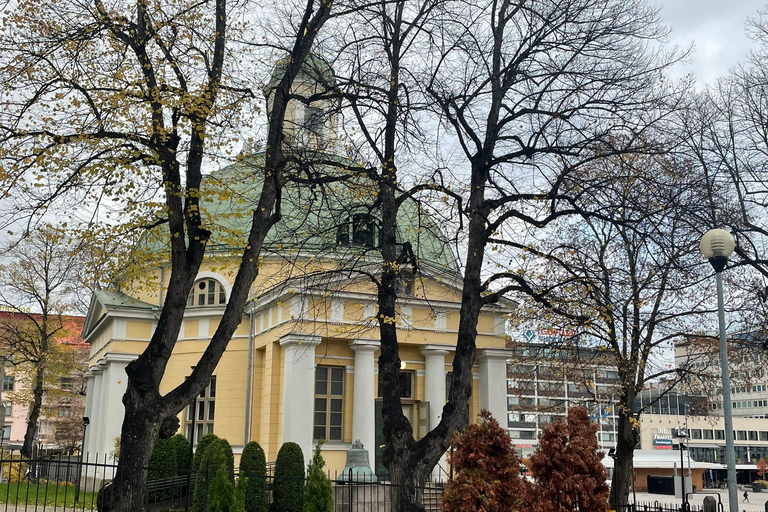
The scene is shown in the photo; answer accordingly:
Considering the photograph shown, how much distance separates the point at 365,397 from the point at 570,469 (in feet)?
41.2

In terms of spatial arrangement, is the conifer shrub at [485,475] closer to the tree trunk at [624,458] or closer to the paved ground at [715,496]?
the tree trunk at [624,458]

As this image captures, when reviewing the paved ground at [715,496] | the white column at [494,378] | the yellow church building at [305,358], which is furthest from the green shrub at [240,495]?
the paved ground at [715,496]

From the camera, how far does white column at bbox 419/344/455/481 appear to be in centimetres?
2527

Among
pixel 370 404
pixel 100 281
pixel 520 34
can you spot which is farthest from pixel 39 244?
pixel 520 34

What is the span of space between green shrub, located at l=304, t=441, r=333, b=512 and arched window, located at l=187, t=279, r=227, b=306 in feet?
51.6

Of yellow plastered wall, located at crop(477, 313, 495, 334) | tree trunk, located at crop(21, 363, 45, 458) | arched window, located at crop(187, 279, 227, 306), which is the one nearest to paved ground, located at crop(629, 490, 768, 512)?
yellow plastered wall, located at crop(477, 313, 495, 334)

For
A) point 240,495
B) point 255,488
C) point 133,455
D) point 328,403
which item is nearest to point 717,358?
point 328,403

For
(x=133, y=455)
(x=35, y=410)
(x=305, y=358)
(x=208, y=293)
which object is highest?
(x=208, y=293)

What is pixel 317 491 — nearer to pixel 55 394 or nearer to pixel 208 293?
pixel 208 293

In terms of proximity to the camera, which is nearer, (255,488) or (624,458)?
(255,488)

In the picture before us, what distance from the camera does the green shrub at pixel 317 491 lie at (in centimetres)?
1378

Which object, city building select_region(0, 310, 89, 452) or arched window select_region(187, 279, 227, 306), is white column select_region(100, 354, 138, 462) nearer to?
city building select_region(0, 310, 89, 452)

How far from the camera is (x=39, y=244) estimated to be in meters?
39.2

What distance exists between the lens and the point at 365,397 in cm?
2400
